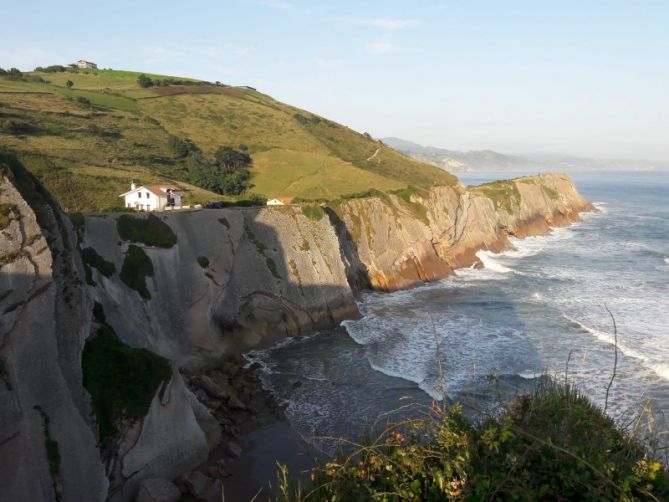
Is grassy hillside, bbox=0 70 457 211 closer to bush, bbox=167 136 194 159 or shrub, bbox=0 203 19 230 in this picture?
bush, bbox=167 136 194 159

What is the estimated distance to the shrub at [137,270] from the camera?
2438 centimetres

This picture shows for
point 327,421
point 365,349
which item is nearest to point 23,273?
point 327,421

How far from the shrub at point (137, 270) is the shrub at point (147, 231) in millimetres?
656

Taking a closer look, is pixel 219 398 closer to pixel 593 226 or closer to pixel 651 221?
pixel 593 226

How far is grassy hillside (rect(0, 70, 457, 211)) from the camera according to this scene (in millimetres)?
54594

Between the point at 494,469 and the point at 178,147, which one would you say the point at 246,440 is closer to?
the point at 494,469

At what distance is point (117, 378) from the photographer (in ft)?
53.9

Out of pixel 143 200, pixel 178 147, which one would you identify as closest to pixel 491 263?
pixel 143 200

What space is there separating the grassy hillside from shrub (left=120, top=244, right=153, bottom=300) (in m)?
23.3

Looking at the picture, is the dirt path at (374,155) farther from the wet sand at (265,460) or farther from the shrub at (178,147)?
the wet sand at (265,460)

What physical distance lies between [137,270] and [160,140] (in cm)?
5922

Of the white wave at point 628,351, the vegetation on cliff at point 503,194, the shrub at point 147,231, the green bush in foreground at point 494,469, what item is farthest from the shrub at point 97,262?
the vegetation on cliff at point 503,194

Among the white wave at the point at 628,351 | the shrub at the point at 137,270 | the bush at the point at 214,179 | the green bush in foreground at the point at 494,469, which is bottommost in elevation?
the white wave at the point at 628,351

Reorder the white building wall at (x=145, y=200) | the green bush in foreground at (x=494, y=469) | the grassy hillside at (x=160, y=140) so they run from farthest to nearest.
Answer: the grassy hillside at (x=160, y=140)
the white building wall at (x=145, y=200)
the green bush in foreground at (x=494, y=469)
